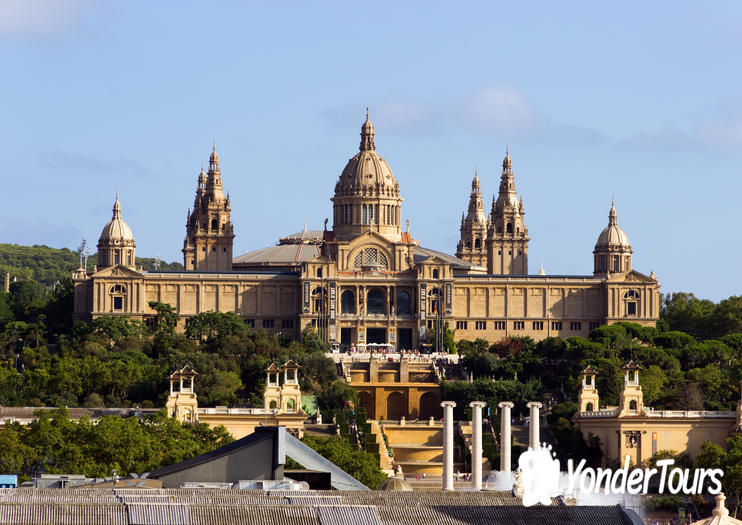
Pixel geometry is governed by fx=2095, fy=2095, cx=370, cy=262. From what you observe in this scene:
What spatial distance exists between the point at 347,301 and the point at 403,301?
485cm

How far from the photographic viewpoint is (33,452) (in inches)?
3706

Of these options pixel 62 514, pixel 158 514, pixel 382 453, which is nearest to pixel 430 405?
pixel 382 453

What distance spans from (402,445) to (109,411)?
19455mm

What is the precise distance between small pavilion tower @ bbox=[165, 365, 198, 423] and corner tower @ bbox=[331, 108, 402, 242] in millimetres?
62474

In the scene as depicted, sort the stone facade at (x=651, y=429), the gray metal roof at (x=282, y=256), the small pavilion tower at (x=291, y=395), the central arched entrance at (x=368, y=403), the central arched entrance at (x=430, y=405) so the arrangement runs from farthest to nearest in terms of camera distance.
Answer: the gray metal roof at (x=282, y=256) → the central arched entrance at (x=430, y=405) → the central arched entrance at (x=368, y=403) → the small pavilion tower at (x=291, y=395) → the stone facade at (x=651, y=429)

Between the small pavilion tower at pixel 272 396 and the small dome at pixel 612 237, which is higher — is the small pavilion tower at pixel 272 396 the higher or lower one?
the lower one

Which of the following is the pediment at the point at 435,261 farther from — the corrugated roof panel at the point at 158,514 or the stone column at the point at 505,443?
the corrugated roof panel at the point at 158,514

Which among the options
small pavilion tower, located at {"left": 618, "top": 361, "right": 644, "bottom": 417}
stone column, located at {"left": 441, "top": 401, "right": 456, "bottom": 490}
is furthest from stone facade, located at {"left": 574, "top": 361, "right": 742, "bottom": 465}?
stone column, located at {"left": 441, "top": 401, "right": 456, "bottom": 490}

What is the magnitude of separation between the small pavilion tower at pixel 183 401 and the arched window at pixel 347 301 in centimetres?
5306

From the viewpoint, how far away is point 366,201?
189m

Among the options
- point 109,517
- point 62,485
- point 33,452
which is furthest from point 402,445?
point 109,517

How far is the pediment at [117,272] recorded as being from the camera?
586 feet

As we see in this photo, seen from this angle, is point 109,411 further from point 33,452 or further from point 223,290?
point 223,290

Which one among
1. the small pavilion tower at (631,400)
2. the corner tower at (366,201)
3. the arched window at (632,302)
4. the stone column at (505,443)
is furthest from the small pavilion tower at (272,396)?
the corner tower at (366,201)
